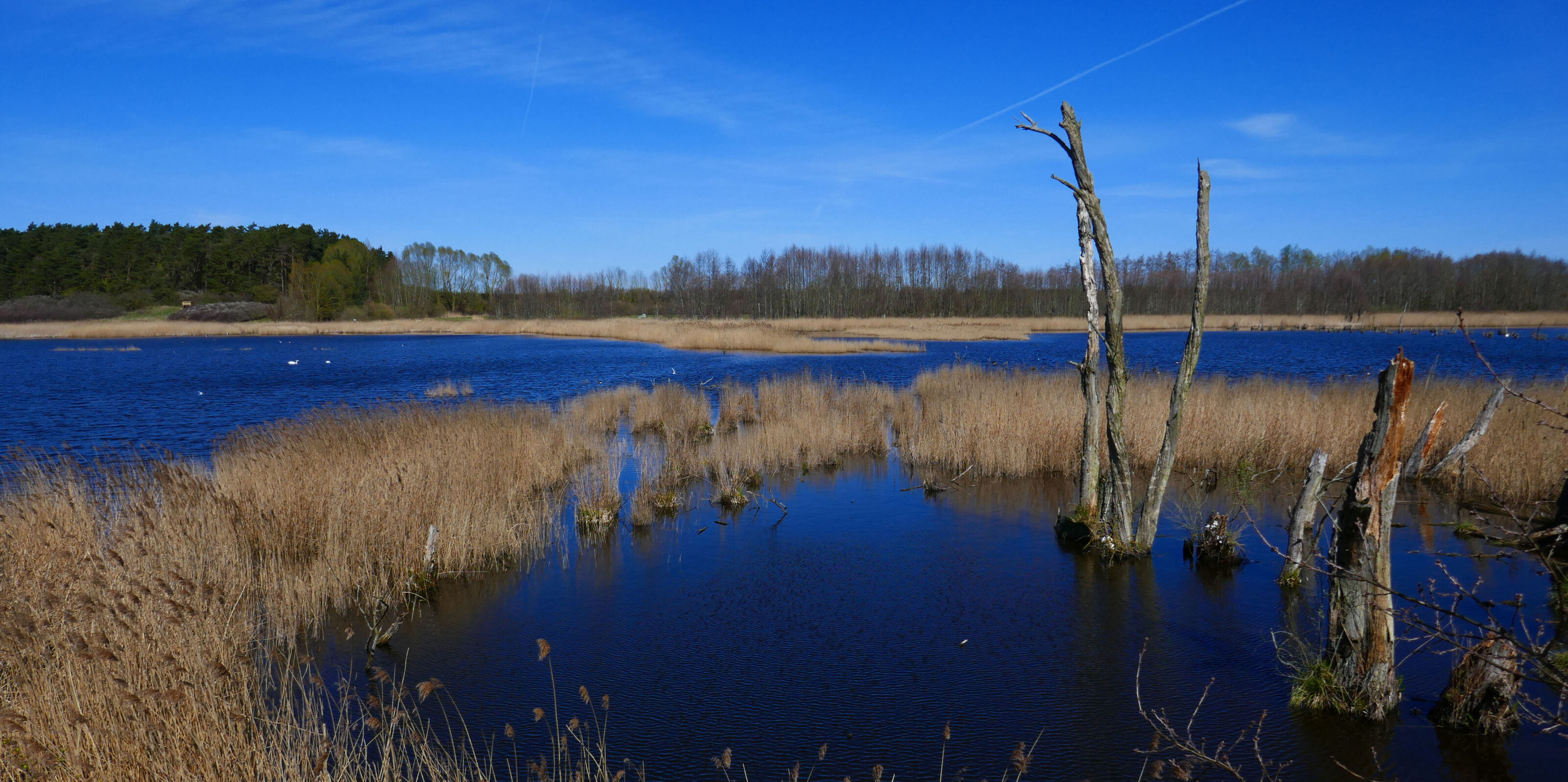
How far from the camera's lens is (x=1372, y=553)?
4348 mm

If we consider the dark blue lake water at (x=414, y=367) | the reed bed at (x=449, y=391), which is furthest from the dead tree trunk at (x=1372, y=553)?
the reed bed at (x=449, y=391)

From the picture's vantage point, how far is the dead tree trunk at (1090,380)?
7039 mm

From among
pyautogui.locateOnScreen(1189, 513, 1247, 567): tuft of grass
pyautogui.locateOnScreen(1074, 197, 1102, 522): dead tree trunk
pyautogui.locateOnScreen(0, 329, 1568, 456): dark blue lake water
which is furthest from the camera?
pyautogui.locateOnScreen(0, 329, 1568, 456): dark blue lake water

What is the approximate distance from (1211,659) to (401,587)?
252 inches

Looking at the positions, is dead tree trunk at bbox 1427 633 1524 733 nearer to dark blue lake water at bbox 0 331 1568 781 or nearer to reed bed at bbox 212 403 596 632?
dark blue lake water at bbox 0 331 1568 781

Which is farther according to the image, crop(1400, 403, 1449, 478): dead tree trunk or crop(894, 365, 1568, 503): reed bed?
crop(894, 365, 1568, 503): reed bed

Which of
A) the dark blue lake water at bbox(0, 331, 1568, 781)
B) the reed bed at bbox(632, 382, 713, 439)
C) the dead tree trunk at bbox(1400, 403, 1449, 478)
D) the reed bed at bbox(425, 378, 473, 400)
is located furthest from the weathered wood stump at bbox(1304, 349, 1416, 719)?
the reed bed at bbox(425, 378, 473, 400)

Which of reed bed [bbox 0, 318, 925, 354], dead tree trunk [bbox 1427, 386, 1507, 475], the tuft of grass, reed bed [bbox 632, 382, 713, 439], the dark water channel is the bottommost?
the dark water channel

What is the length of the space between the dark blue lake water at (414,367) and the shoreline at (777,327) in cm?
223

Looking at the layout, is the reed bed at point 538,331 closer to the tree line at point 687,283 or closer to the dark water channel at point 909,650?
the tree line at point 687,283

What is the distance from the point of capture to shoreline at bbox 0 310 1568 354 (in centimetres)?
4884

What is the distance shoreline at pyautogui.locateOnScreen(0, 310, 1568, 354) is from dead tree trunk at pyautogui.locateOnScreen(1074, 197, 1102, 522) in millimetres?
32967

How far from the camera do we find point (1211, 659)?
5414mm

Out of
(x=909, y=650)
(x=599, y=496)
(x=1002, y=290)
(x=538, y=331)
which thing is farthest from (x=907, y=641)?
(x=1002, y=290)
